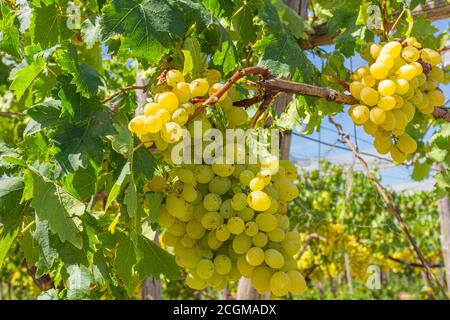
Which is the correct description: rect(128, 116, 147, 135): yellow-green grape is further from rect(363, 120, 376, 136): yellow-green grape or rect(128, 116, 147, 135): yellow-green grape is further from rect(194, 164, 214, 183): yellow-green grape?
rect(363, 120, 376, 136): yellow-green grape

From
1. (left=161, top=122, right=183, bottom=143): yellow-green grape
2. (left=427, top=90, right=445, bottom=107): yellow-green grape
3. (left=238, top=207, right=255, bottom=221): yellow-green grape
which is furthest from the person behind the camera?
(left=427, top=90, right=445, bottom=107): yellow-green grape

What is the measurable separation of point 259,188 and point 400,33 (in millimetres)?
572

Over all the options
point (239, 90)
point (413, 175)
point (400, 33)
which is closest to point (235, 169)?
point (239, 90)

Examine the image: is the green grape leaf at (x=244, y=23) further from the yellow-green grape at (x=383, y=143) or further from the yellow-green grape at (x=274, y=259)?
the yellow-green grape at (x=274, y=259)

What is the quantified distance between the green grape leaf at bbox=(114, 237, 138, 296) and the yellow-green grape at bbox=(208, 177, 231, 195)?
0.22 meters

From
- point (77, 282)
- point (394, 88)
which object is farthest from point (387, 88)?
point (77, 282)

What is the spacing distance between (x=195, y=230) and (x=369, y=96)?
0.42 m

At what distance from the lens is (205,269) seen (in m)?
0.99

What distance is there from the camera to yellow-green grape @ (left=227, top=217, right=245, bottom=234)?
3.19 ft

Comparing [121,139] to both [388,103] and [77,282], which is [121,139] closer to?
[77,282]

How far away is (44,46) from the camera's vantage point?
1188 millimetres

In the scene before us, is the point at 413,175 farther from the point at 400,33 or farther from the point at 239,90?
the point at 239,90

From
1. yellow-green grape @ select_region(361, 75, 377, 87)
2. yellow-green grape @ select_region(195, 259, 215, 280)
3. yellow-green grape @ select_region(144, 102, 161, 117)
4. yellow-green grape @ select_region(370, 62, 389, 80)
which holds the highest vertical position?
yellow-green grape @ select_region(370, 62, 389, 80)

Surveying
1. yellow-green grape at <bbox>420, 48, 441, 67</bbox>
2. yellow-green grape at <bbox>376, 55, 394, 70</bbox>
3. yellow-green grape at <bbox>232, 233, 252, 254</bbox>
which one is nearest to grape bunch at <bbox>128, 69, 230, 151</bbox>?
yellow-green grape at <bbox>232, 233, 252, 254</bbox>
